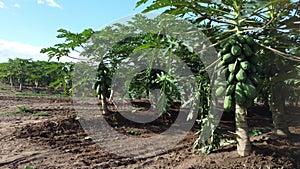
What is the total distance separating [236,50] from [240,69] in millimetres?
204

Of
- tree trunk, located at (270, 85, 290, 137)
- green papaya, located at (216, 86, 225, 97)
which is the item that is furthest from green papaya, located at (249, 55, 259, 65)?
tree trunk, located at (270, 85, 290, 137)

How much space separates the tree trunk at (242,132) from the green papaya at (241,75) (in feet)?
1.55

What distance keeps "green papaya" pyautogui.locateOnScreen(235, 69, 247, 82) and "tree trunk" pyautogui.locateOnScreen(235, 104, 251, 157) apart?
47 cm

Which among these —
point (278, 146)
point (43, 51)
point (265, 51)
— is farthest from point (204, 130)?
point (43, 51)

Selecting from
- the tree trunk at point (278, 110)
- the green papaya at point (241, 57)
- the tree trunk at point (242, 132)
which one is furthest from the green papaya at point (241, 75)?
the tree trunk at point (278, 110)

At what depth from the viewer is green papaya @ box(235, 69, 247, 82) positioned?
250 centimetres

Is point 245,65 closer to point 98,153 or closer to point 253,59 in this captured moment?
point 253,59

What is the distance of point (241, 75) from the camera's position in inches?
98.5

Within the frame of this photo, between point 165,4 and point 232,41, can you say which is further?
point 232,41

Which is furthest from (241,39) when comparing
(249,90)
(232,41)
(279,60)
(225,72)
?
(279,60)

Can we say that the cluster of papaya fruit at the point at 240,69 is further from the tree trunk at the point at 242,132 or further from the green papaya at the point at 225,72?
the tree trunk at the point at 242,132

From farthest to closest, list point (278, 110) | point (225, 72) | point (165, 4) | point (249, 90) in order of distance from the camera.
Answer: point (278, 110) < point (225, 72) < point (249, 90) < point (165, 4)

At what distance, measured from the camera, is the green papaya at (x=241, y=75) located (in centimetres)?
250

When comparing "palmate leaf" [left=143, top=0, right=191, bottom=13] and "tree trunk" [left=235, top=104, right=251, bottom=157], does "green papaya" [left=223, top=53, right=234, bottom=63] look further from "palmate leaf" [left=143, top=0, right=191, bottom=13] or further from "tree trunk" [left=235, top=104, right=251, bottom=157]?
"palmate leaf" [left=143, top=0, right=191, bottom=13]
